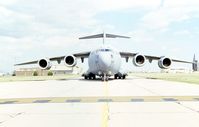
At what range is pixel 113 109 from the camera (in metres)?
12.5

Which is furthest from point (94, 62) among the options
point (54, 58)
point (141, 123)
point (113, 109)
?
point (141, 123)

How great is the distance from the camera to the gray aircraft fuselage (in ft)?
119

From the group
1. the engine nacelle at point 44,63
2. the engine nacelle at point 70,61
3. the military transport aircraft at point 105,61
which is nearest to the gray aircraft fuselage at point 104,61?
the military transport aircraft at point 105,61

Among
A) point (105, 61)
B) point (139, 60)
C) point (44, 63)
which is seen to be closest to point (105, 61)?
point (105, 61)

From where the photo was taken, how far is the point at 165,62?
42844mm

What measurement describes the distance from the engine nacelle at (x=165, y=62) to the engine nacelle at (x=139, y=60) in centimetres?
188

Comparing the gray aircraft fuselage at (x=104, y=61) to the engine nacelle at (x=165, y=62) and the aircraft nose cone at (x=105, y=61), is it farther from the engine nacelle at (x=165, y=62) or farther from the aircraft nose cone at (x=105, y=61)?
the engine nacelle at (x=165, y=62)

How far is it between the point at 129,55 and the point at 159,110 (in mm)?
33015

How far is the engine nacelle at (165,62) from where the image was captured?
139 ft

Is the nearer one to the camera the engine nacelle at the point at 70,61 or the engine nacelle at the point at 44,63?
the engine nacelle at the point at 70,61

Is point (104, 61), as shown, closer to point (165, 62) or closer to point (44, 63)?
point (44, 63)

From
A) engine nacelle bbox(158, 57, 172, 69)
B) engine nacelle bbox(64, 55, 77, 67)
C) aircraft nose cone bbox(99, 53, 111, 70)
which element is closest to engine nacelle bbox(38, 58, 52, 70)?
engine nacelle bbox(64, 55, 77, 67)

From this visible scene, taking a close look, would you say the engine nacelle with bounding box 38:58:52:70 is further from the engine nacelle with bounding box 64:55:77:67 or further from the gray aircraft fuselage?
the gray aircraft fuselage

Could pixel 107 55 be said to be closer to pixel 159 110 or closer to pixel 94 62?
pixel 94 62
